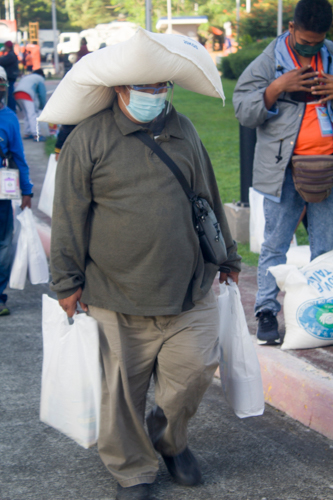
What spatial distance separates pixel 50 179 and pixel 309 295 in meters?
4.02

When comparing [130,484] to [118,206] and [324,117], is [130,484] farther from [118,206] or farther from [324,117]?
[324,117]

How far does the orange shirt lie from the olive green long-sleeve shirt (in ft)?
4.38

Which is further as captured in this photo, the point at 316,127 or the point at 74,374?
the point at 316,127

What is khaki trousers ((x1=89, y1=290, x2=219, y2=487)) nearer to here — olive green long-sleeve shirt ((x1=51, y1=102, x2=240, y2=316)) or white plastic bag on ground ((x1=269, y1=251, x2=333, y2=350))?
olive green long-sleeve shirt ((x1=51, y1=102, x2=240, y2=316))

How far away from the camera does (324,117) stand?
4.00 meters

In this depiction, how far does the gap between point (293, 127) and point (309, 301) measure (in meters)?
1.06

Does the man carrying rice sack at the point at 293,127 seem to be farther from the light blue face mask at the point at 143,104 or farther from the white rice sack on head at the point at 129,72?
the light blue face mask at the point at 143,104

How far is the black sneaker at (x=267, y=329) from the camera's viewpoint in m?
4.29

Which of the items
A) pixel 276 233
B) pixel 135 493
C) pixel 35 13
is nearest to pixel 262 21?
pixel 276 233

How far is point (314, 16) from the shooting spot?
12.4 feet

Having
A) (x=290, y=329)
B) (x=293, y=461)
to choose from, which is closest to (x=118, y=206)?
(x=293, y=461)

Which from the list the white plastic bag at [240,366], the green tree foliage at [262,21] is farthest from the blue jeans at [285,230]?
the green tree foliage at [262,21]

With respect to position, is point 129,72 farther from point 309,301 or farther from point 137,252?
point 309,301

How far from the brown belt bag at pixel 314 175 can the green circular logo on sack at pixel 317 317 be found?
2.07 feet
